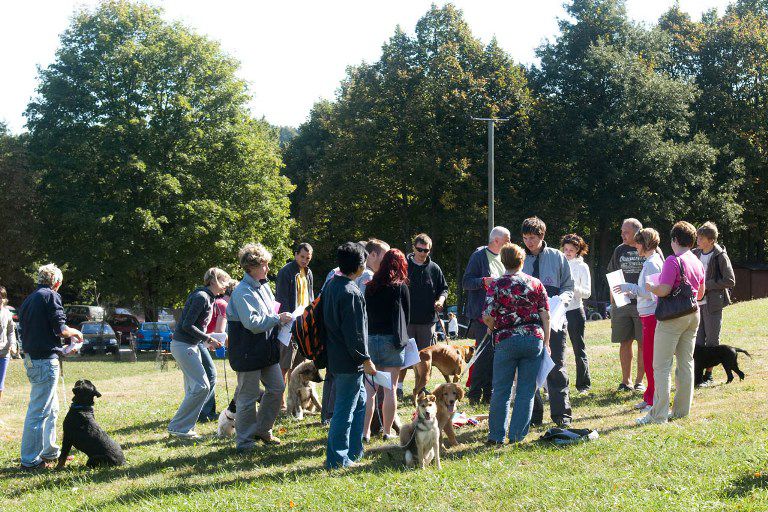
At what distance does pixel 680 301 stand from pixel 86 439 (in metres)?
5.78

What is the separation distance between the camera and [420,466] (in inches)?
253

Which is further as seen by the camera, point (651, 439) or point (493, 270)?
point (493, 270)

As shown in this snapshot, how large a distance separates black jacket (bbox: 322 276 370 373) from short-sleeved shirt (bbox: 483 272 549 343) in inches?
49.7

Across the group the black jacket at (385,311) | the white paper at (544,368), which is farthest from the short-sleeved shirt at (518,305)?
the black jacket at (385,311)

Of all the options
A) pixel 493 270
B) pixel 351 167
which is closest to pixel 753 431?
pixel 493 270

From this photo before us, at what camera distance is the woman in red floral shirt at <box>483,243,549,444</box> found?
7.05 metres

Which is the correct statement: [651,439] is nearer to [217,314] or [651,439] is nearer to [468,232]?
[217,314]

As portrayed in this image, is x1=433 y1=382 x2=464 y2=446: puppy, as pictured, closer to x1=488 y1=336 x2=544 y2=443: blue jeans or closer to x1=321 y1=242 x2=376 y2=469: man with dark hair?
x1=488 y1=336 x2=544 y2=443: blue jeans

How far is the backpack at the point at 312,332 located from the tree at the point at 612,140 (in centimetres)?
2839

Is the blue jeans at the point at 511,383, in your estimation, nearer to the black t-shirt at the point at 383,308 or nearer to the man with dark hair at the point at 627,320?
the black t-shirt at the point at 383,308

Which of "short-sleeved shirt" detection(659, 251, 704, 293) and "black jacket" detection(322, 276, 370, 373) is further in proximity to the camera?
"short-sleeved shirt" detection(659, 251, 704, 293)

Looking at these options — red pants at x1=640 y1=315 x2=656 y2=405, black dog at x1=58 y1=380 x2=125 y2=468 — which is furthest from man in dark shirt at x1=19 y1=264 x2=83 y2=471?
red pants at x1=640 y1=315 x2=656 y2=405

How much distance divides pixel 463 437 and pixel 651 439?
5.96 ft

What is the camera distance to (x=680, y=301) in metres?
7.62
